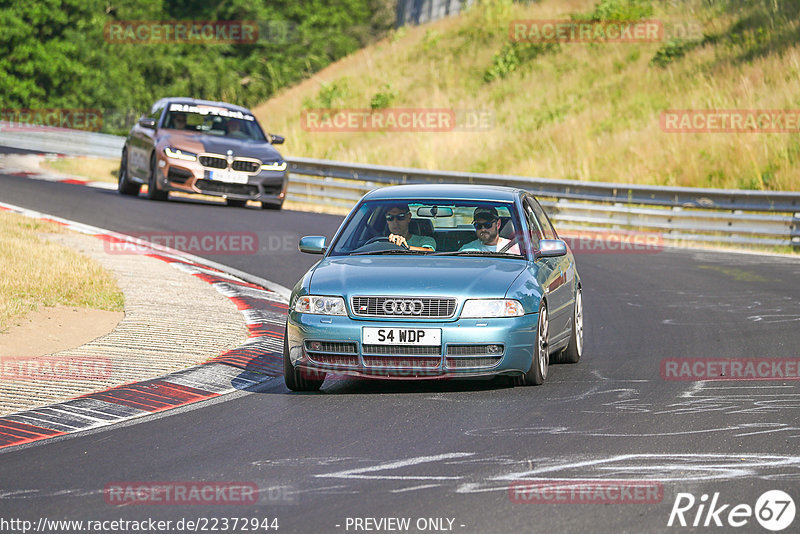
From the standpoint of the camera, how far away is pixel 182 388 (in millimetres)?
8922

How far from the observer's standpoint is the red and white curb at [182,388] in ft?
25.4

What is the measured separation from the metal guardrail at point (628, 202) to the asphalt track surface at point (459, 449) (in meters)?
10.1

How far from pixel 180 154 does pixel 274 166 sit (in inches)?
67.9

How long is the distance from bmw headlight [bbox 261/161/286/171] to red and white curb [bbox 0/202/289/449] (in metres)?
9.37

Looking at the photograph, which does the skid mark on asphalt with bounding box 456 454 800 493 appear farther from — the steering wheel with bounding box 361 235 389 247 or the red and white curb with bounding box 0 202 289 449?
the steering wheel with bounding box 361 235 389 247

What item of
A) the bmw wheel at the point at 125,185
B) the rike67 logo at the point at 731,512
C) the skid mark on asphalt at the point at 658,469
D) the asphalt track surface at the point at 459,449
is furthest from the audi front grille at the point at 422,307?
the bmw wheel at the point at 125,185

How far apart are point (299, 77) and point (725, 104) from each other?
107 ft

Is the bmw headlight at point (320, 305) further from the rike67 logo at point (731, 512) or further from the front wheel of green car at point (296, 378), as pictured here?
the rike67 logo at point (731, 512)

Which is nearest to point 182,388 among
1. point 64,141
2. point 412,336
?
point 412,336

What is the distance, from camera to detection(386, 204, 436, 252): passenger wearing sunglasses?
9695mm

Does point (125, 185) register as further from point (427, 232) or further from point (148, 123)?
point (427, 232)

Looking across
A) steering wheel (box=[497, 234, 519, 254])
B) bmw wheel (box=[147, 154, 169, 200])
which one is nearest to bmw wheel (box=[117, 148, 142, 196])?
bmw wheel (box=[147, 154, 169, 200])

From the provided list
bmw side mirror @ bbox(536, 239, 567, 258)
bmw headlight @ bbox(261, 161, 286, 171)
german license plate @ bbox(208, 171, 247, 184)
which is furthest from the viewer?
bmw headlight @ bbox(261, 161, 286, 171)

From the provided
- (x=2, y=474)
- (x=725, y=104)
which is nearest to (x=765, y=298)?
(x=2, y=474)
